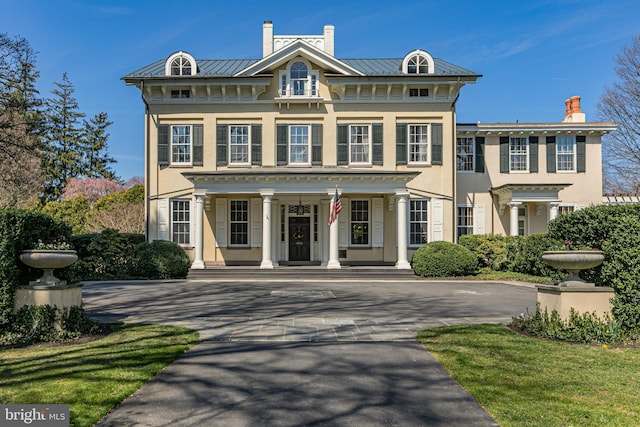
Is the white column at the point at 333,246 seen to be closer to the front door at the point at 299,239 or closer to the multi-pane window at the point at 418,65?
the front door at the point at 299,239

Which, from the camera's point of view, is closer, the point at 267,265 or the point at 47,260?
the point at 47,260

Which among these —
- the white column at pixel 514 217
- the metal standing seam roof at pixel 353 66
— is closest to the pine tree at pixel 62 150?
the metal standing seam roof at pixel 353 66

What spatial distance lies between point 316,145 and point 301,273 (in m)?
6.40

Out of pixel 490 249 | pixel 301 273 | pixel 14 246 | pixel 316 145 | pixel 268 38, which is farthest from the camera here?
pixel 268 38

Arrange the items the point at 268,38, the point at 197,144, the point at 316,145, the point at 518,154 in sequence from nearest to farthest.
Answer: the point at 316,145
the point at 197,144
the point at 518,154
the point at 268,38

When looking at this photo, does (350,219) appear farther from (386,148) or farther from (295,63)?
(295,63)

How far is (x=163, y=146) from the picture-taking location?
21.3 meters

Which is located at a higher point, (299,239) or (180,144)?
(180,144)

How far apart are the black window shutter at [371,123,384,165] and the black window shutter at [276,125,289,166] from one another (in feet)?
13.4

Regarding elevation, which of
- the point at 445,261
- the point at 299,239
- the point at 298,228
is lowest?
the point at 445,261

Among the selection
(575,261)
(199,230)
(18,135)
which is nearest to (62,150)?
(18,135)

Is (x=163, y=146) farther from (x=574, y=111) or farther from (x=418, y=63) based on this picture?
(x=574, y=111)

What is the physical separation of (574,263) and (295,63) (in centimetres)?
1696

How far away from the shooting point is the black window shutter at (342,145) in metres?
21.2
